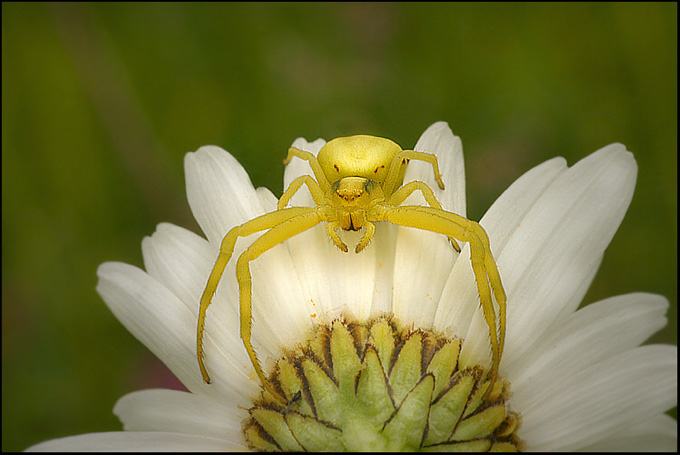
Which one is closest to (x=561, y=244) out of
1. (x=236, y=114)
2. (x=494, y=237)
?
(x=494, y=237)

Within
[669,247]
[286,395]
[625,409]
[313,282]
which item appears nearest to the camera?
[625,409]

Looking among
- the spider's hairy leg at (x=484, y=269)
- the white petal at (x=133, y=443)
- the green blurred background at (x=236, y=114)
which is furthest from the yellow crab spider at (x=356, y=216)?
the green blurred background at (x=236, y=114)

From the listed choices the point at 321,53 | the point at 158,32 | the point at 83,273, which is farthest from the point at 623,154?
the point at 158,32

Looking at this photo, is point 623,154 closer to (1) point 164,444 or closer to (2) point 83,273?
(1) point 164,444

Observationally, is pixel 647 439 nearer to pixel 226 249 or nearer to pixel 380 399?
pixel 380 399

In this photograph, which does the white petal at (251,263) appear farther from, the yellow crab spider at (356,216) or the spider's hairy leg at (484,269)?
the spider's hairy leg at (484,269)
